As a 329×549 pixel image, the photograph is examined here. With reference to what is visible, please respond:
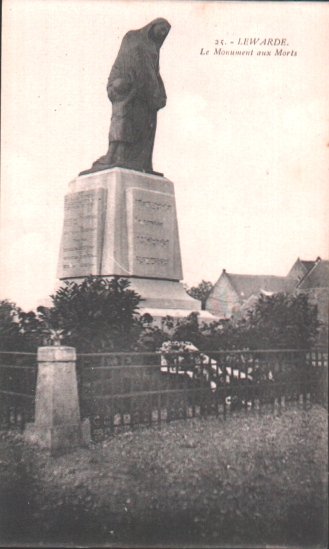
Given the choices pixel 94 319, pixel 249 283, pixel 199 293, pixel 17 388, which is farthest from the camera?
pixel 249 283

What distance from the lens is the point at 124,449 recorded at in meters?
5.24

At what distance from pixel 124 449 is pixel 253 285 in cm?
4065

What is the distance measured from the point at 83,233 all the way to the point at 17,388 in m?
3.18

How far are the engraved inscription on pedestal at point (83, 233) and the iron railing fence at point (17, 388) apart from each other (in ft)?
8.49

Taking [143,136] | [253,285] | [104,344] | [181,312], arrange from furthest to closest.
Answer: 1. [253,285]
2. [143,136]
3. [181,312]
4. [104,344]

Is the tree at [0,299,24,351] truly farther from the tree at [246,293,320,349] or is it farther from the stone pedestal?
the tree at [246,293,320,349]

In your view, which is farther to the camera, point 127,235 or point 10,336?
point 127,235

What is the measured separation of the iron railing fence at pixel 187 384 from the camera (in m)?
5.71

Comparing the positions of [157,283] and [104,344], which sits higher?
[157,283]

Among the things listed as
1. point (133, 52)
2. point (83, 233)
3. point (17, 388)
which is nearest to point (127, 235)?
point (83, 233)

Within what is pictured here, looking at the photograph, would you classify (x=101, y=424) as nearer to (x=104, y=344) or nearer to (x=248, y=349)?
(x=104, y=344)

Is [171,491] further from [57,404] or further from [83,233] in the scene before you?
[83,233]

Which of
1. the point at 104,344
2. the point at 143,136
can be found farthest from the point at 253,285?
the point at 104,344

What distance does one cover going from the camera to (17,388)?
6.08m
